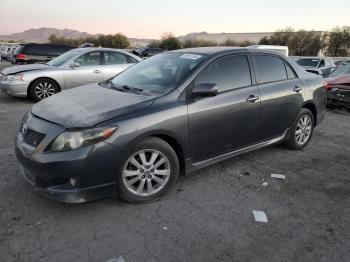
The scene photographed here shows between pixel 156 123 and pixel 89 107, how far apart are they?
0.75 meters

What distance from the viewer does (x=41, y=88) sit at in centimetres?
919

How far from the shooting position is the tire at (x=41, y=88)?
29.9 ft

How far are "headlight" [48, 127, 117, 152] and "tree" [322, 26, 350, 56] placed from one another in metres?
47.8

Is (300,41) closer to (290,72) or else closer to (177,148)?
(290,72)

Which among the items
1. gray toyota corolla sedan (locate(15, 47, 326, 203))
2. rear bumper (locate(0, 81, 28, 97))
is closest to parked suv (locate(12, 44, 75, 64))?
rear bumper (locate(0, 81, 28, 97))

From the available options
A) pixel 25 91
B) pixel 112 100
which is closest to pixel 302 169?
pixel 112 100

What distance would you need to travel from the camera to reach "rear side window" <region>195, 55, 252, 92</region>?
4141mm

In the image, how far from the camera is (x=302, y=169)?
15.8 feet

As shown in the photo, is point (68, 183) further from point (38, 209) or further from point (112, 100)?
point (112, 100)

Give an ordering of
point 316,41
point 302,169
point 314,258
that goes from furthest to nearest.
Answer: point 316,41, point 302,169, point 314,258

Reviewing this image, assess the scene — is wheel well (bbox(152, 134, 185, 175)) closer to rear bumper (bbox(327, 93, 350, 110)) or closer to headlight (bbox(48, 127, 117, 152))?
headlight (bbox(48, 127, 117, 152))

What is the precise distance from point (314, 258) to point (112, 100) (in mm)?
2515

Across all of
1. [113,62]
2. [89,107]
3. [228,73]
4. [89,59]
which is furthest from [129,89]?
[113,62]

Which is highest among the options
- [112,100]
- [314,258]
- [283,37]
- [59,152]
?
[283,37]
